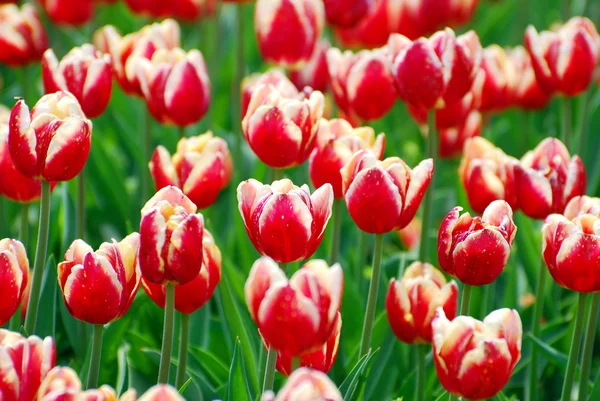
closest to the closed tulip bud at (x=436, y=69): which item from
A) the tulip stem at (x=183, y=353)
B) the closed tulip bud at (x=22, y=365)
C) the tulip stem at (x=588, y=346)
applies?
the tulip stem at (x=588, y=346)

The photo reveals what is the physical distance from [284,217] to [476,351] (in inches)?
12.3

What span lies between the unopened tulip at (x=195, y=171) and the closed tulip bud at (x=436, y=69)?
0.38 meters

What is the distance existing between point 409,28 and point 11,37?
3.91ft

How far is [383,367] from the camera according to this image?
1691mm

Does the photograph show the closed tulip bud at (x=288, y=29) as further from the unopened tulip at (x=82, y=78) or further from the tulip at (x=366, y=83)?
the unopened tulip at (x=82, y=78)

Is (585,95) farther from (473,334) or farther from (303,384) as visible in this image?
(303,384)

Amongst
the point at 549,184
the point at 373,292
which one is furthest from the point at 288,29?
the point at 373,292

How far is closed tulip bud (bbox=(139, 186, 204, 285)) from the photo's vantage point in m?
1.19

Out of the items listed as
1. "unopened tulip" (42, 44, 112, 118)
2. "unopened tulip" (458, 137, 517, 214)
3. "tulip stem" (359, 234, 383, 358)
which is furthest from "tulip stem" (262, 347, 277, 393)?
"unopened tulip" (42, 44, 112, 118)

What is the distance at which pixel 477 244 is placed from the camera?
4.32ft

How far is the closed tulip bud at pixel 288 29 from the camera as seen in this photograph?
7.06ft

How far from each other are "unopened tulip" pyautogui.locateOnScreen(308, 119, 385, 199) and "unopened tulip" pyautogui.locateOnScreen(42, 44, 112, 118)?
0.42 m

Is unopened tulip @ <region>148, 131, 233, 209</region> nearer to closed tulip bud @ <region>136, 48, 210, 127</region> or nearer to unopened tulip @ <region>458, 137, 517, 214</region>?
closed tulip bud @ <region>136, 48, 210, 127</region>

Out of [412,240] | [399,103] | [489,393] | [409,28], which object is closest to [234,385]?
[489,393]
